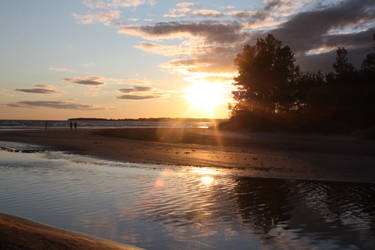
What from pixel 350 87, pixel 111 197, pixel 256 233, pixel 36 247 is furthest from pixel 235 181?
pixel 350 87

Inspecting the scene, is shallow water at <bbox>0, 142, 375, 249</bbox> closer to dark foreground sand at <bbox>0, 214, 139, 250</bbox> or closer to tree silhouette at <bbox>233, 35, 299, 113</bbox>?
dark foreground sand at <bbox>0, 214, 139, 250</bbox>

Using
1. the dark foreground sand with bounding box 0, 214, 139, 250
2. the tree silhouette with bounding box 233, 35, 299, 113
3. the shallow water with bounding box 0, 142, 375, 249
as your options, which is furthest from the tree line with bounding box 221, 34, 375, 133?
the dark foreground sand with bounding box 0, 214, 139, 250

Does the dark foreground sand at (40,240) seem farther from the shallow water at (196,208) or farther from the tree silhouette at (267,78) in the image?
the tree silhouette at (267,78)

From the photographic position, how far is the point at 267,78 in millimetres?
58188

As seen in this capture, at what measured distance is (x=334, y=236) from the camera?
7285 mm

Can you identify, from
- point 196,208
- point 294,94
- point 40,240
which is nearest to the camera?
point 40,240

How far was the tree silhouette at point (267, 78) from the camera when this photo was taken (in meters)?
57.3

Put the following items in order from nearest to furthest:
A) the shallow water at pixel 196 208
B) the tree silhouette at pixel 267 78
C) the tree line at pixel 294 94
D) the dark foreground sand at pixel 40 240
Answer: the dark foreground sand at pixel 40 240, the shallow water at pixel 196 208, the tree line at pixel 294 94, the tree silhouette at pixel 267 78

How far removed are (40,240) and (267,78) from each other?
56291 millimetres

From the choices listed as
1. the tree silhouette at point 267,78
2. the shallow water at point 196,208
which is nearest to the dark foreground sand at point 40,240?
the shallow water at point 196,208

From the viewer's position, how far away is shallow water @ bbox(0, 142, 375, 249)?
7086 millimetres

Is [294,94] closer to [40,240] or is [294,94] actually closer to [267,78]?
[267,78]

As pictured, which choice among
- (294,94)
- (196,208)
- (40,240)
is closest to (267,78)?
(294,94)

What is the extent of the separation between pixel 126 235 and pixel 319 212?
18.4 ft
